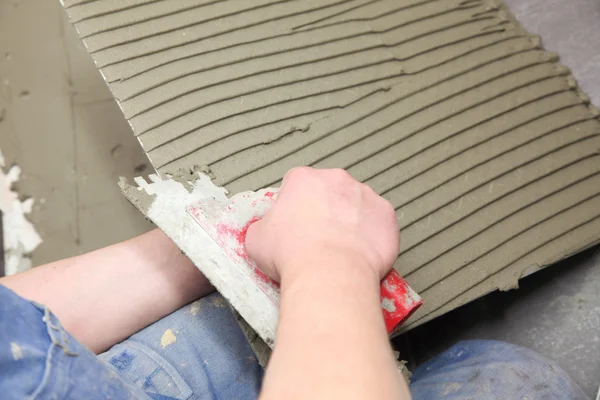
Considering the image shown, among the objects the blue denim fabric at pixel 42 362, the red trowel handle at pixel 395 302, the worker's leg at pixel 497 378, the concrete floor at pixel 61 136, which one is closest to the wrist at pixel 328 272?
the red trowel handle at pixel 395 302

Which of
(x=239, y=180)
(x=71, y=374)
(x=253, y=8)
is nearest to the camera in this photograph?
(x=71, y=374)

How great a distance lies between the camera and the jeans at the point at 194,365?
1.87ft

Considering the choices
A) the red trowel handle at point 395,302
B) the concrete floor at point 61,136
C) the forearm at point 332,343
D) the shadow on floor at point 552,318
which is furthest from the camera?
the concrete floor at point 61,136

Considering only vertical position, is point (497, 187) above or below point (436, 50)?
below

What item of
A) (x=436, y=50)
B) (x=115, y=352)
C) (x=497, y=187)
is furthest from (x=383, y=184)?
(x=115, y=352)

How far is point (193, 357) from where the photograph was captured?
30.4 inches

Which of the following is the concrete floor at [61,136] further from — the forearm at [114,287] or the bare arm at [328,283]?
the bare arm at [328,283]

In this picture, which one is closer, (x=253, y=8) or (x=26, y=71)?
(x=253, y=8)

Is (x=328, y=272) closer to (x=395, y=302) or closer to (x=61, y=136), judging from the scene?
(x=395, y=302)

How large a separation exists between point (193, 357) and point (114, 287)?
0.15 m

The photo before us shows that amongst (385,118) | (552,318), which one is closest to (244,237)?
(385,118)

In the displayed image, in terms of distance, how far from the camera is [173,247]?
835mm

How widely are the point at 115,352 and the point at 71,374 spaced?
0.59ft

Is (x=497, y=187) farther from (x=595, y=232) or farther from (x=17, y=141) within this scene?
(x=17, y=141)
